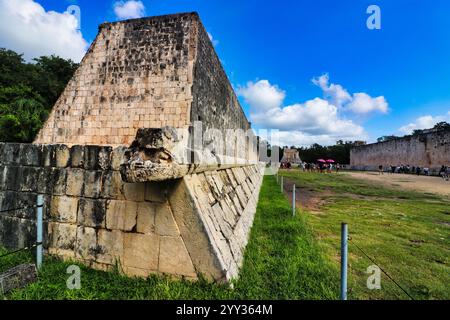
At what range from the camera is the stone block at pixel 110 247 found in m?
2.59

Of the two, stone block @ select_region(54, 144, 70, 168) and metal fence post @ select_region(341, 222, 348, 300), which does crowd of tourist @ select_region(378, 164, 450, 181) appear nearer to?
metal fence post @ select_region(341, 222, 348, 300)

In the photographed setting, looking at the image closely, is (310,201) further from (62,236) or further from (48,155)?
(48,155)

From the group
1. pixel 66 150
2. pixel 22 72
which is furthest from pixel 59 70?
pixel 66 150

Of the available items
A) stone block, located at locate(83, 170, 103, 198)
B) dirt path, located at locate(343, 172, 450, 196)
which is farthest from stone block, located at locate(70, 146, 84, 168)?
dirt path, located at locate(343, 172, 450, 196)

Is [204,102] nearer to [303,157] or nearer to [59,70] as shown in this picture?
[59,70]

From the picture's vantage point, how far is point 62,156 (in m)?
2.93

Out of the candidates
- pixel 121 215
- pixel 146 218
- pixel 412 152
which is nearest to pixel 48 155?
pixel 121 215

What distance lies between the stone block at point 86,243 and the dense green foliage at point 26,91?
2110cm

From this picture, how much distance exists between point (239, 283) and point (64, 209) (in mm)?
2242

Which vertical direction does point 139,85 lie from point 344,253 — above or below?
above

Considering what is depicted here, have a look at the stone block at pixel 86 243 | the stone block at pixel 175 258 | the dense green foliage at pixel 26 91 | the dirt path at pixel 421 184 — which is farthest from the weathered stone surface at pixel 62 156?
the dense green foliage at pixel 26 91

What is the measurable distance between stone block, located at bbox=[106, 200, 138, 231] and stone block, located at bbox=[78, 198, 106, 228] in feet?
0.23
